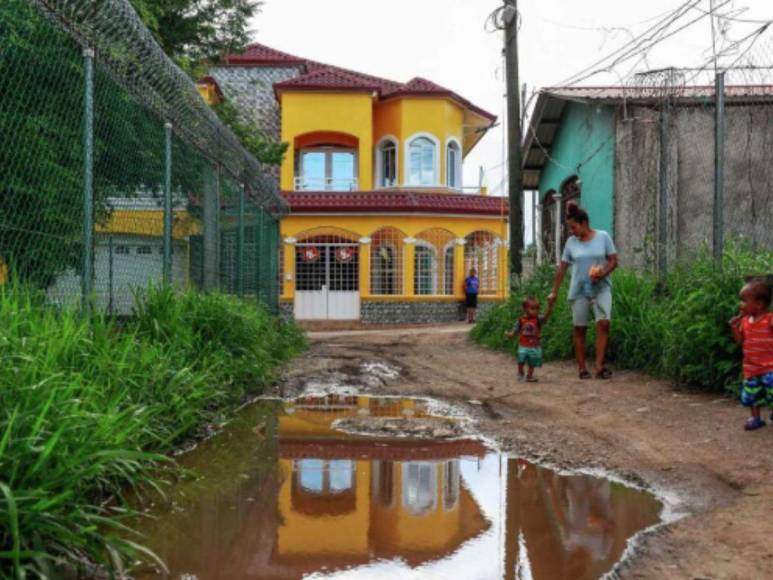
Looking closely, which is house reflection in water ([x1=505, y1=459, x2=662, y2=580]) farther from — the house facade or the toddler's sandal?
the house facade

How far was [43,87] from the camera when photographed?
5.27 meters

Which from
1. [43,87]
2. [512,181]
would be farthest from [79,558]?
[512,181]

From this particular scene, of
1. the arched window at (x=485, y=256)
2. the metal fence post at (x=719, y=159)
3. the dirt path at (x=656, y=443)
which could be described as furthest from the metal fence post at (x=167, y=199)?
the arched window at (x=485, y=256)

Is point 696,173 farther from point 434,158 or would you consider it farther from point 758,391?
point 434,158

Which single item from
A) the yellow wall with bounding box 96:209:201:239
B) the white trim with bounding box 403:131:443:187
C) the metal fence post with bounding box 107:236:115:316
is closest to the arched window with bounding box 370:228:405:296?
the white trim with bounding box 403:131:443:187

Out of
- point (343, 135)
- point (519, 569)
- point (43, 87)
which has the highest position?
point (343, 135)

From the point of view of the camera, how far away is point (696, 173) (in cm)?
1250

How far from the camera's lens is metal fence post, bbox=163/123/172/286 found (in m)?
6.46

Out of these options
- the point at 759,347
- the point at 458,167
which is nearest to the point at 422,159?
the point at 458,167

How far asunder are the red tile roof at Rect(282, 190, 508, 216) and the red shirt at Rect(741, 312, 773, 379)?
1821cm

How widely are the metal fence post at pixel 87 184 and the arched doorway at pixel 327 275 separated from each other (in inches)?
732

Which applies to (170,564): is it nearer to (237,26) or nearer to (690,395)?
(690,395)

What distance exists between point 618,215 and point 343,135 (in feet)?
44.5

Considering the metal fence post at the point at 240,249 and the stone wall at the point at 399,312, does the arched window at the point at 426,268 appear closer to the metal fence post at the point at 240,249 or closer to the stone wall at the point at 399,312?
the stone wall at the point at 399,312
